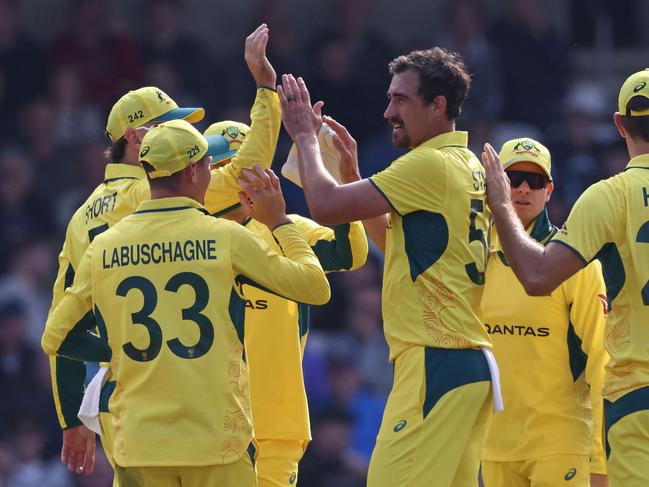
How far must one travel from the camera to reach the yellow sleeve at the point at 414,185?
6105 mm

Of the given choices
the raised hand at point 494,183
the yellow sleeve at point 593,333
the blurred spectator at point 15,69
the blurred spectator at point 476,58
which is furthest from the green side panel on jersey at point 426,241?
the blurred spectator at point 15,69

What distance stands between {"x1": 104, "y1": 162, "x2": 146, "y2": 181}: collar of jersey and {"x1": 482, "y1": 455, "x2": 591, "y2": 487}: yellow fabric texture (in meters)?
2.21

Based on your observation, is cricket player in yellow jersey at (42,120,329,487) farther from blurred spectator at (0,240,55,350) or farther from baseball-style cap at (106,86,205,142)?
blurred spectator at (0,240,55,350)

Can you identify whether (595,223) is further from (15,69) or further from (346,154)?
(15,69)

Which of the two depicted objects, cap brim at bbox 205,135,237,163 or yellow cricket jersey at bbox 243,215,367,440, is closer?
cap brim at bbox 205,135,237,163

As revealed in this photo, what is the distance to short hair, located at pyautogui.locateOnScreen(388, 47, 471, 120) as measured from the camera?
20.7ft

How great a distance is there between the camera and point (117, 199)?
268 inches

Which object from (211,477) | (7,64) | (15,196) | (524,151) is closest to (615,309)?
(524,151)

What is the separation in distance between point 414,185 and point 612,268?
896mm

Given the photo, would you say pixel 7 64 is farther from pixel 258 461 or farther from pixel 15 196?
pixel 258 461

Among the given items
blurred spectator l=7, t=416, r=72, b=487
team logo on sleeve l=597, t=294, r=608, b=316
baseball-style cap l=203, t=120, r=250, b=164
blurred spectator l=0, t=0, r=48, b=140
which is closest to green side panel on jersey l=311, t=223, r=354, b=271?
baseball-style cap l=203, t=120, r=250, b=164

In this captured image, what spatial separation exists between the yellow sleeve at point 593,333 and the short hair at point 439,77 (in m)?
1.12

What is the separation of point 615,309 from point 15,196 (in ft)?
25.4

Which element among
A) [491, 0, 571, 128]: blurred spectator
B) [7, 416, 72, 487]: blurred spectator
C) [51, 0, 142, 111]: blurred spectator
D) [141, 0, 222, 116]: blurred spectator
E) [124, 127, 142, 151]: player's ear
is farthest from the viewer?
[491, 0, 571, 128]: blurred spectator
